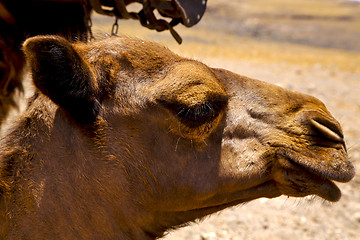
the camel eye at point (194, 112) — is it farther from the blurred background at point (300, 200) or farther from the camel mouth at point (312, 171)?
the blurred background at point (300, 200)

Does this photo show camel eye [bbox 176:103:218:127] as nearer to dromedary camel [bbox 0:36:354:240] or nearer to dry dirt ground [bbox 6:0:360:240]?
dromedary camel [bbox 0:36:354:240]

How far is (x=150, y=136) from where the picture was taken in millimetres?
2465

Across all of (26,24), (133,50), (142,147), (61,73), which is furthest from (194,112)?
(26,24)

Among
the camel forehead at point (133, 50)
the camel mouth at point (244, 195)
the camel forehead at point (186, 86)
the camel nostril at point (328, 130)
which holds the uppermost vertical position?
the camel forehead at point (133, 50)

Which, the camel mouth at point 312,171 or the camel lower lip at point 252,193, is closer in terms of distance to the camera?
the camel mouth at point 312,171

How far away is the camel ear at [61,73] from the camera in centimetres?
220

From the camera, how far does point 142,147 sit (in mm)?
2463

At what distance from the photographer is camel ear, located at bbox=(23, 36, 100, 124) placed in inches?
86.7

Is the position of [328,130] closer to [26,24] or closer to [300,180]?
[300,180]

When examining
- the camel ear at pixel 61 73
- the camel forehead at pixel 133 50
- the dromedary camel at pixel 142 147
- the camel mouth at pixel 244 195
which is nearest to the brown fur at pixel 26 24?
the camel forehead at pixel 133 50

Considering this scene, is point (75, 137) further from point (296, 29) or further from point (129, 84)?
point (296, 29)

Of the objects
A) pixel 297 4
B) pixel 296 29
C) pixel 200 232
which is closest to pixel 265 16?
pixel 296 29

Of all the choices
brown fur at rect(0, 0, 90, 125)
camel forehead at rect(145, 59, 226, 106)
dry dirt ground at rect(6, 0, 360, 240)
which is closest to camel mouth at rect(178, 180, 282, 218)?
dry dirt ground at rect(6, 0, 360, 240)

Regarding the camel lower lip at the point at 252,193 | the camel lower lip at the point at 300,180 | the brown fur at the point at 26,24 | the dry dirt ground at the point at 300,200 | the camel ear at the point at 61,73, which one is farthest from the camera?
the dry dirt ground at the point at 300,200
